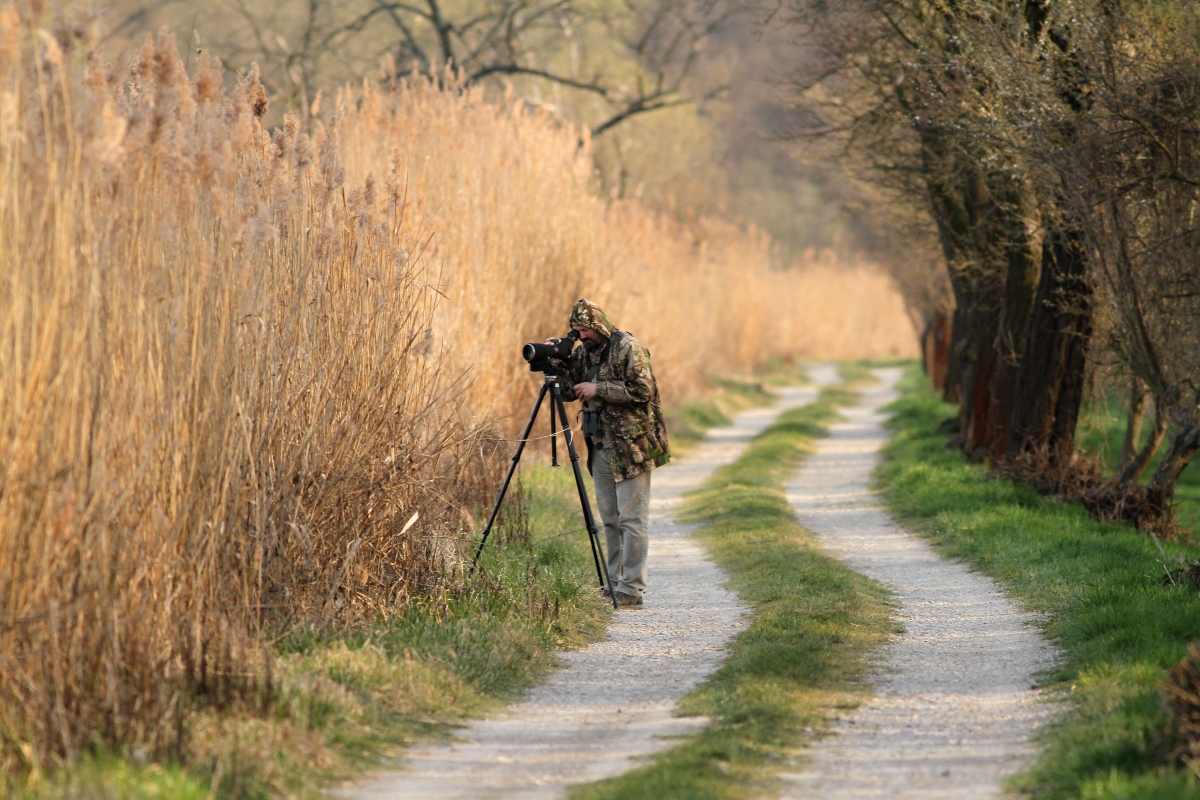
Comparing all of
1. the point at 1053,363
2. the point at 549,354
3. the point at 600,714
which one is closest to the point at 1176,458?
the point at 1053,363

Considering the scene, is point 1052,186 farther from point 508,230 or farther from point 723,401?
point 723,401

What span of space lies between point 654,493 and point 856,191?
1028cm

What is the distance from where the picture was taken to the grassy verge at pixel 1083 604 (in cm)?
480

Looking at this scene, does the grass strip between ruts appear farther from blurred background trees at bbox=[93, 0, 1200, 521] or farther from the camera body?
blurred background trees at bbox=[93, 0, 1200, 521]

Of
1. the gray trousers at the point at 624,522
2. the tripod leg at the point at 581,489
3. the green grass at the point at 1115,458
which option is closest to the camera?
the tripod leg at the point at 581,489

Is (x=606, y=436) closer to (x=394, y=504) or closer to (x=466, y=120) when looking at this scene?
(x=394, y=504)

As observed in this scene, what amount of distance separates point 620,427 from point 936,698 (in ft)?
9.84

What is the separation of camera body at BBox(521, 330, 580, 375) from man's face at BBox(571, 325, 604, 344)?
4 centimetres

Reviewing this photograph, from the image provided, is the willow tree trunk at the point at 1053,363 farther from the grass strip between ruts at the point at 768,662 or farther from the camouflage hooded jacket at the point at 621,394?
the camouflage hooded jacket at the point at 621,394

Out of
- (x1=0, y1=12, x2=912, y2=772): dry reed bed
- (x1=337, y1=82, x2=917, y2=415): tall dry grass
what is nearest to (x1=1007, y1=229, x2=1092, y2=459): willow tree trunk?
(x1=337, y1=82, x2=917, y2=415): tall dry grass

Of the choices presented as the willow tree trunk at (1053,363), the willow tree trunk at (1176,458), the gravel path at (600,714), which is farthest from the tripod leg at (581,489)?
the willow tree trunk at (1053,363)

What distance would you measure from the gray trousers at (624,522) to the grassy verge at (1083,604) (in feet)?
8.22

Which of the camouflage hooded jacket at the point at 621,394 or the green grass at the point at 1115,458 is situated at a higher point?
the camouflage hooded jacket at the point at 621,394

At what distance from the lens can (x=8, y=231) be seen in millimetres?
4789
